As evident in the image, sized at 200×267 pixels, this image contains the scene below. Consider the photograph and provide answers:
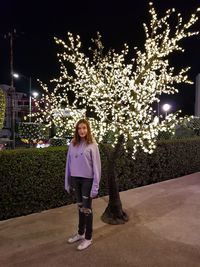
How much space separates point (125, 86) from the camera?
5910mm

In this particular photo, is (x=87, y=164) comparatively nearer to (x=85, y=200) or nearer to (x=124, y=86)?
(x=85, y=200)

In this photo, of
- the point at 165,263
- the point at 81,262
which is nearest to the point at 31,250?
the point at 81,262

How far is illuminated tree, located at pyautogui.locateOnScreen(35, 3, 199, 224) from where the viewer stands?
571 cm

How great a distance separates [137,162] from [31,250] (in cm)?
490

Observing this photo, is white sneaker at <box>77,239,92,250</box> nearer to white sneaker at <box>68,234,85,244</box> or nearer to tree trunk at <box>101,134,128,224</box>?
white sneaker at <box>68,234,85,244</box>

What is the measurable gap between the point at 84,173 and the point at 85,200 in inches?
15.1

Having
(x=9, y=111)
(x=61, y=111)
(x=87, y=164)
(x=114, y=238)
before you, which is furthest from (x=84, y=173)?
(x=9, y=111)

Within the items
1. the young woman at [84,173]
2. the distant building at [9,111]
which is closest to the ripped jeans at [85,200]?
the young woman at [84,173]

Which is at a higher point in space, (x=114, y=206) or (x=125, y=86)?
(x=125, y=86)

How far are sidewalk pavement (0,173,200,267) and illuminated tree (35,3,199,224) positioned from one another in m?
0.59

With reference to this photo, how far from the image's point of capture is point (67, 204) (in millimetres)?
6766

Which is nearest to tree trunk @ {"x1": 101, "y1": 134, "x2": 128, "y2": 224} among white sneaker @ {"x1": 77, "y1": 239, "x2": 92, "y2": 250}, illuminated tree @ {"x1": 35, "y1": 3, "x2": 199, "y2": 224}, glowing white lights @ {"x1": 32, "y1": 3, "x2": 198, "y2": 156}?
illuminated tree @ {"x1": 35, "y1": 3, "x2": 199, "y2": 224}

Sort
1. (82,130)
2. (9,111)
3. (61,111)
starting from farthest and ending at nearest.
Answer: (9,111) < (61,111) < (82,130)

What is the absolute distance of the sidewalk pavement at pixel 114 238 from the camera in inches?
158
